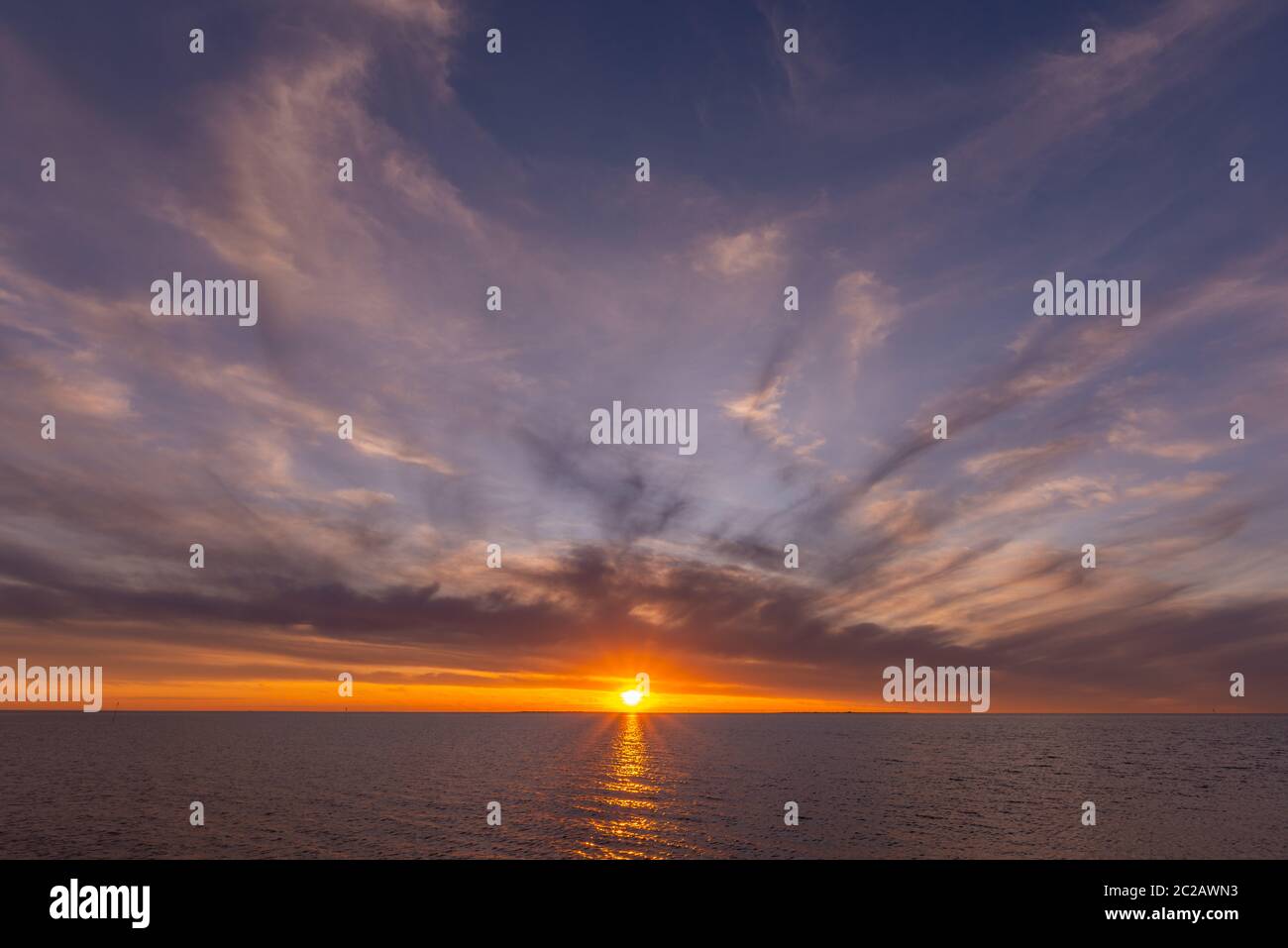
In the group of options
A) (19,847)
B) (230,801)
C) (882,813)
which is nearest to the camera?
(19,847)
